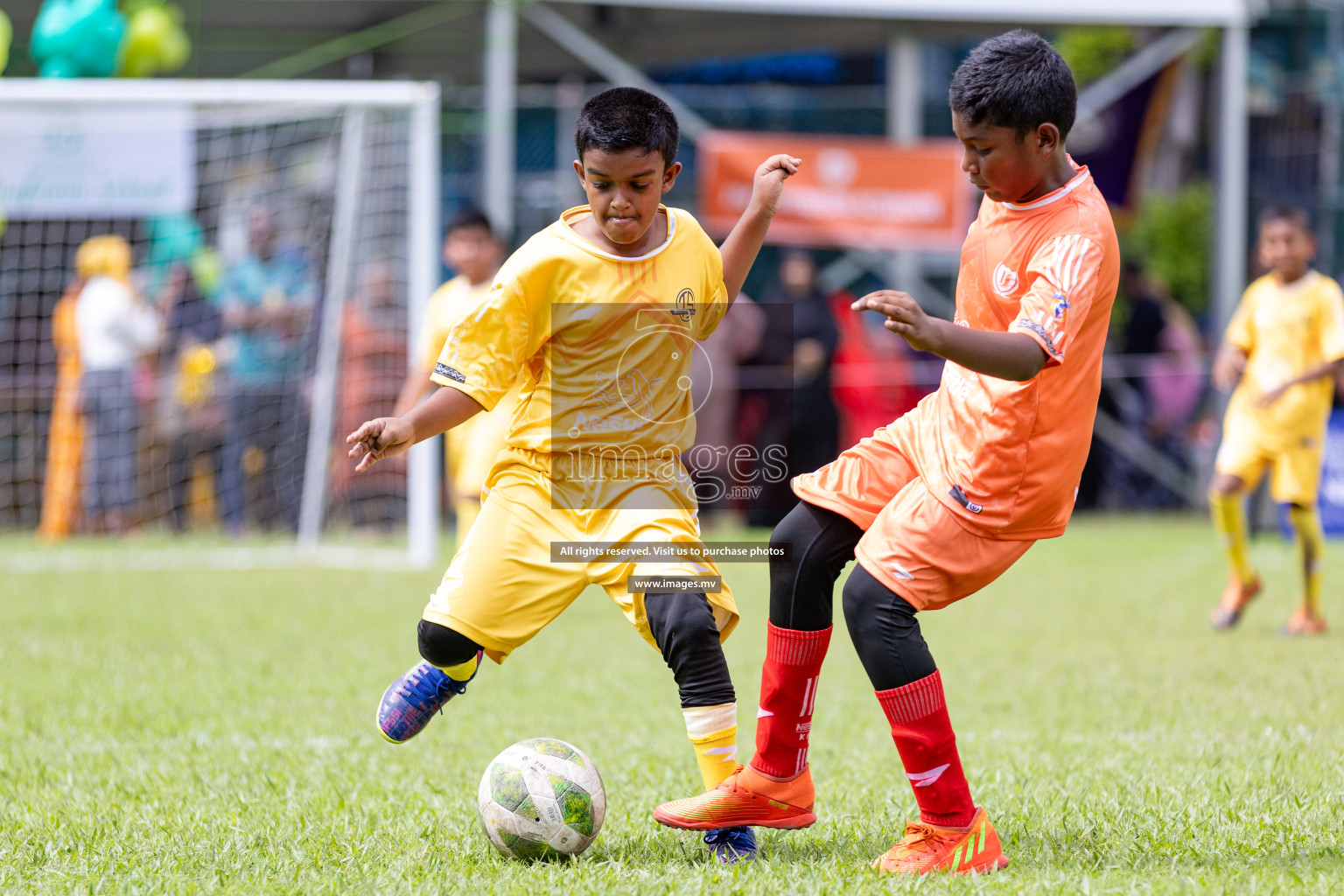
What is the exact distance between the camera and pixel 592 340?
140 inches

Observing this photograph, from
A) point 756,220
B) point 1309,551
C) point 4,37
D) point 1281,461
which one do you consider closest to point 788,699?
point 756,220

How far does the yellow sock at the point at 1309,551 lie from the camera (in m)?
7.16

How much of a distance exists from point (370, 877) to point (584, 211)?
1.63m

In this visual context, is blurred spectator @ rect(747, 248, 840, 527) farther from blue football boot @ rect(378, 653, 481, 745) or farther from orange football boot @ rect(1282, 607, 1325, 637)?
blue football boot @ rect(378, 653, 481, 745)

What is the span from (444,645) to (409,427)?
22.1 inches

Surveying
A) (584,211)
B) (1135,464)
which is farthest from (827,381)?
(584,211)

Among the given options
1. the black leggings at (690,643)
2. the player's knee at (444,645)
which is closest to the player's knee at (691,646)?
the black leggings at (690,643)

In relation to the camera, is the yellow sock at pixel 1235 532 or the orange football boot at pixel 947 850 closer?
the orange football boot at pixel 947 850

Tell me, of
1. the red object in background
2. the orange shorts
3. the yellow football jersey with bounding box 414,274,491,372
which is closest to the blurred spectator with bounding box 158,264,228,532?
the yellow football jersey with bounding box 414,274,491,372

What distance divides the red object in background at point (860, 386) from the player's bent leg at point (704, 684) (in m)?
8.73

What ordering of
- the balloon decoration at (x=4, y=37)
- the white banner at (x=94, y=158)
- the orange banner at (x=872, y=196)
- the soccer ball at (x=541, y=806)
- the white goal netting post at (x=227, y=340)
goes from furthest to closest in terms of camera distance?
1. the orange banner at (x=872, y=196)
2. the white goal netting post at (x=227, y=340)
3. the balloon decoration at (x=4, y=37)
4. the white banner at (x=94, y=158)
5. the soccer ball at (x=541, y=806)

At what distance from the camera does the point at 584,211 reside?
3.59 meters

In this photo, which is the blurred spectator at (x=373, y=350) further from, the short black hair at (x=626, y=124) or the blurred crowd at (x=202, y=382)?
the short black hair at (x=626, y=124)

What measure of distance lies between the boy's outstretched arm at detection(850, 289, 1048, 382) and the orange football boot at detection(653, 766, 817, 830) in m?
1.13
